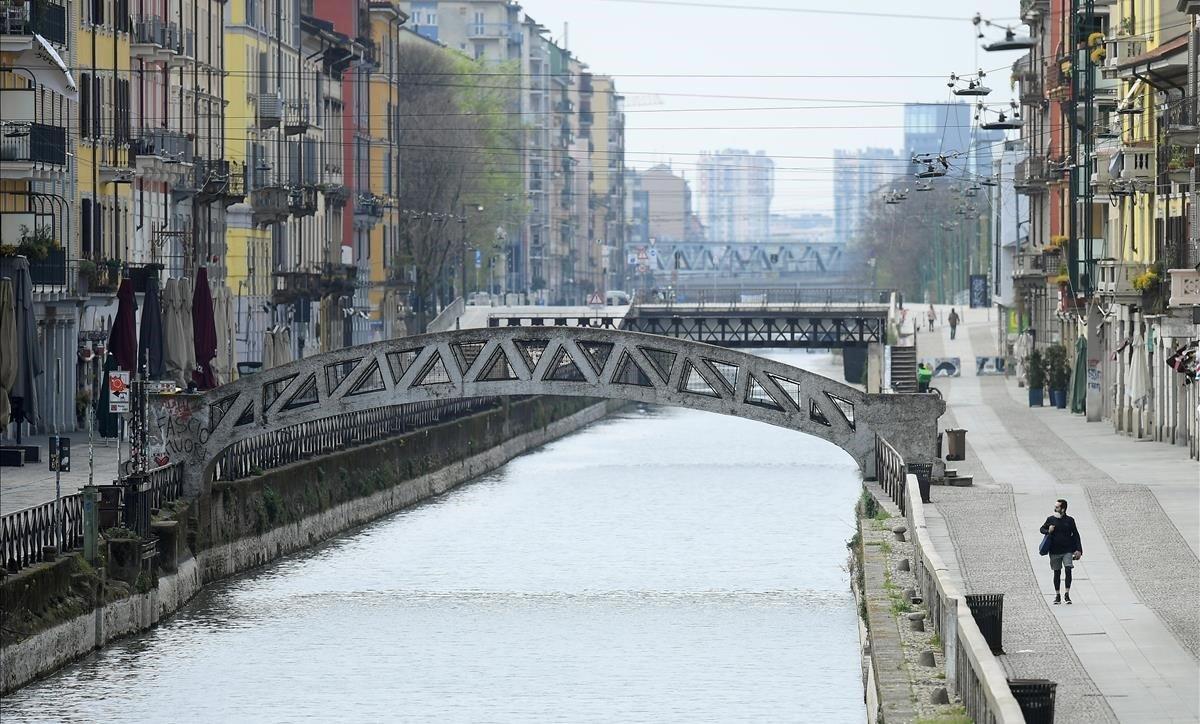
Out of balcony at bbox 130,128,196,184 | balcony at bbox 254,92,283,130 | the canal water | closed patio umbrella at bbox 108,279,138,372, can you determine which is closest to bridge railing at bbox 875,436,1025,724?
the canal water

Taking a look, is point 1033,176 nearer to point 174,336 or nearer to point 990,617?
point 174,336

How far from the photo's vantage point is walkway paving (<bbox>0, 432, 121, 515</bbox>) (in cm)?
4331

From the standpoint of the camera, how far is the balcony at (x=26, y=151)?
55031 mm

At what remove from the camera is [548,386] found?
52000 mm

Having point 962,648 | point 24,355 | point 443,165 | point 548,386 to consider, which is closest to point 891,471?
point 548,386

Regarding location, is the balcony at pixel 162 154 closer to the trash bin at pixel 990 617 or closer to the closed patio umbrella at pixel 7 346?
the closed patio umbrella at pixel 7 346

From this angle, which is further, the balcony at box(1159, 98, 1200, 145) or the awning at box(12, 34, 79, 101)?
the balcony at box(1159, 98, 1200, 145)

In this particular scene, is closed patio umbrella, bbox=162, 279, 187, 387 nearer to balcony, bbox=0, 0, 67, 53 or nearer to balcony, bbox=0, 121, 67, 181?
balcony, bbox=0, 121, 67, 181

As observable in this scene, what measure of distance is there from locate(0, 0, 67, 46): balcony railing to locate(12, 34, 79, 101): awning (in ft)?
1.84

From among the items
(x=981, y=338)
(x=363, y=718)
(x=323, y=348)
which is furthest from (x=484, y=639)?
(x=981, y=338)

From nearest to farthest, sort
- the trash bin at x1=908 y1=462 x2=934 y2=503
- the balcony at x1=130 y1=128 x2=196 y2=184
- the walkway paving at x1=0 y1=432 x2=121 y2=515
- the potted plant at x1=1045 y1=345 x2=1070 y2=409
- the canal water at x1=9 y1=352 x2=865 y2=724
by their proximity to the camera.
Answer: the canal water at x1=9 y1=352 x2=865 y2=724 < the walkway paving at x1=0 y1=432 x2=121 y2=515 < the trash bin at x1=908 y1=462 x2=934 y2=503 < the balcony at x1=130 y1=128 x2=196 y2=184 < the potted plant at x1=1045 y1=345 x2=1070 y2=409

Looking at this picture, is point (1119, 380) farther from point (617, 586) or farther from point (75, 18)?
point (75, 18)

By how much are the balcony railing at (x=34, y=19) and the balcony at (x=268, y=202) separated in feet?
82.8

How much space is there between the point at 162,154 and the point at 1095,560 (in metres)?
37.7
